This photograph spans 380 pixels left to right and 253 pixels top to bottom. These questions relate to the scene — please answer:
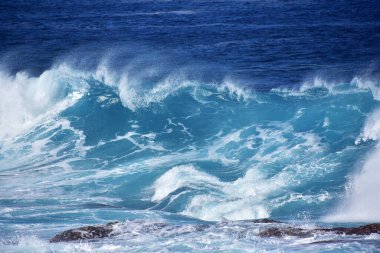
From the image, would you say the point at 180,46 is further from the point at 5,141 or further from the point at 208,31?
the point at 5,141

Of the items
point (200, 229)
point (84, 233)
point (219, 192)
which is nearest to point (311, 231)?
point (200, 229)

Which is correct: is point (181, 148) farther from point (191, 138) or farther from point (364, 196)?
point (364, 196)

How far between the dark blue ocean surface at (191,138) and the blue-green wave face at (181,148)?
0.23 feet

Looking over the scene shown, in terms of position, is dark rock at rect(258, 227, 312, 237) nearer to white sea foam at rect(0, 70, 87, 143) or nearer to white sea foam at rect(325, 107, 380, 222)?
white sea foam at rect(325, 107, 380, 222)

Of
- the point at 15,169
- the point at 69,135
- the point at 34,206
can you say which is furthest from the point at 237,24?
the point at 34,206

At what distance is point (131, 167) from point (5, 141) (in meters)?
5.99

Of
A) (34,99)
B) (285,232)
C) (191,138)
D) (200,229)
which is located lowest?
(285,232)

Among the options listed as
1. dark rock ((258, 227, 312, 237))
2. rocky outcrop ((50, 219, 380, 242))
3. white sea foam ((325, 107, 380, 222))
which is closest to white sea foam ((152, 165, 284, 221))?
A: white sea foam ((325, 107, 380, 222))

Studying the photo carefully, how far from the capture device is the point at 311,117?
26016mm

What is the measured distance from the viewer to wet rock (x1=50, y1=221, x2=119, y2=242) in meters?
14.7

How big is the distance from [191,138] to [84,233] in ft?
35.8

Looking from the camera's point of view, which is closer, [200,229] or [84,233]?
[84,233]

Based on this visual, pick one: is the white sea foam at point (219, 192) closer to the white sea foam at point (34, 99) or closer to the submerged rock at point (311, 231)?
the submerged rock at point (311, 231)

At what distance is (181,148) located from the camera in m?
24.4
